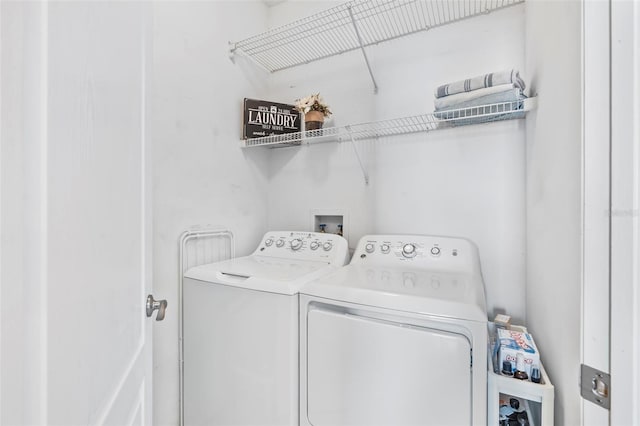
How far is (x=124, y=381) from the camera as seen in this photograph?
2.03ft

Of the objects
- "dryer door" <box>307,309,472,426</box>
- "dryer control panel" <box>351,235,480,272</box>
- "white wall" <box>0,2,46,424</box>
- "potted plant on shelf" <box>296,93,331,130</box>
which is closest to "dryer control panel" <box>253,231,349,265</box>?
"dryer control panel" <box>351,235,480,272</box>

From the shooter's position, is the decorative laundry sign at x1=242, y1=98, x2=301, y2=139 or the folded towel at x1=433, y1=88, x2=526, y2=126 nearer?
the folded towel at x1=433, y1=88, x2=526, y2=126

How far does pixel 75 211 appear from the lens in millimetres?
417

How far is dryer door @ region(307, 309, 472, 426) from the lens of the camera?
92cm

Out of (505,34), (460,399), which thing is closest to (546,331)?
(460,399)

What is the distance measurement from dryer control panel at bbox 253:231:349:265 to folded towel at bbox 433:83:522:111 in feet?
2.89

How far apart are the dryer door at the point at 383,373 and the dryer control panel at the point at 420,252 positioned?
21.1 inches

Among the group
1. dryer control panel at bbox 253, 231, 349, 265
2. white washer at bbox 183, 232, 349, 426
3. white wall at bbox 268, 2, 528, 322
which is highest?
white wall at bbox 268, 2, 528, 322

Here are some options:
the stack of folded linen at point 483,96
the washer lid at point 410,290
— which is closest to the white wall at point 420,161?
the stack of folded linen at point 483,96

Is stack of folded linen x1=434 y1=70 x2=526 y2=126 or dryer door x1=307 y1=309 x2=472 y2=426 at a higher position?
stack of folded linen x1=434 y1=70 x2=526 y2=126

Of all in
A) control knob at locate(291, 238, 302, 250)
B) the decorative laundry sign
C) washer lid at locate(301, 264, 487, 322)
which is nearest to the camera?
washer lid at locate(301, 264, 487, 322)
